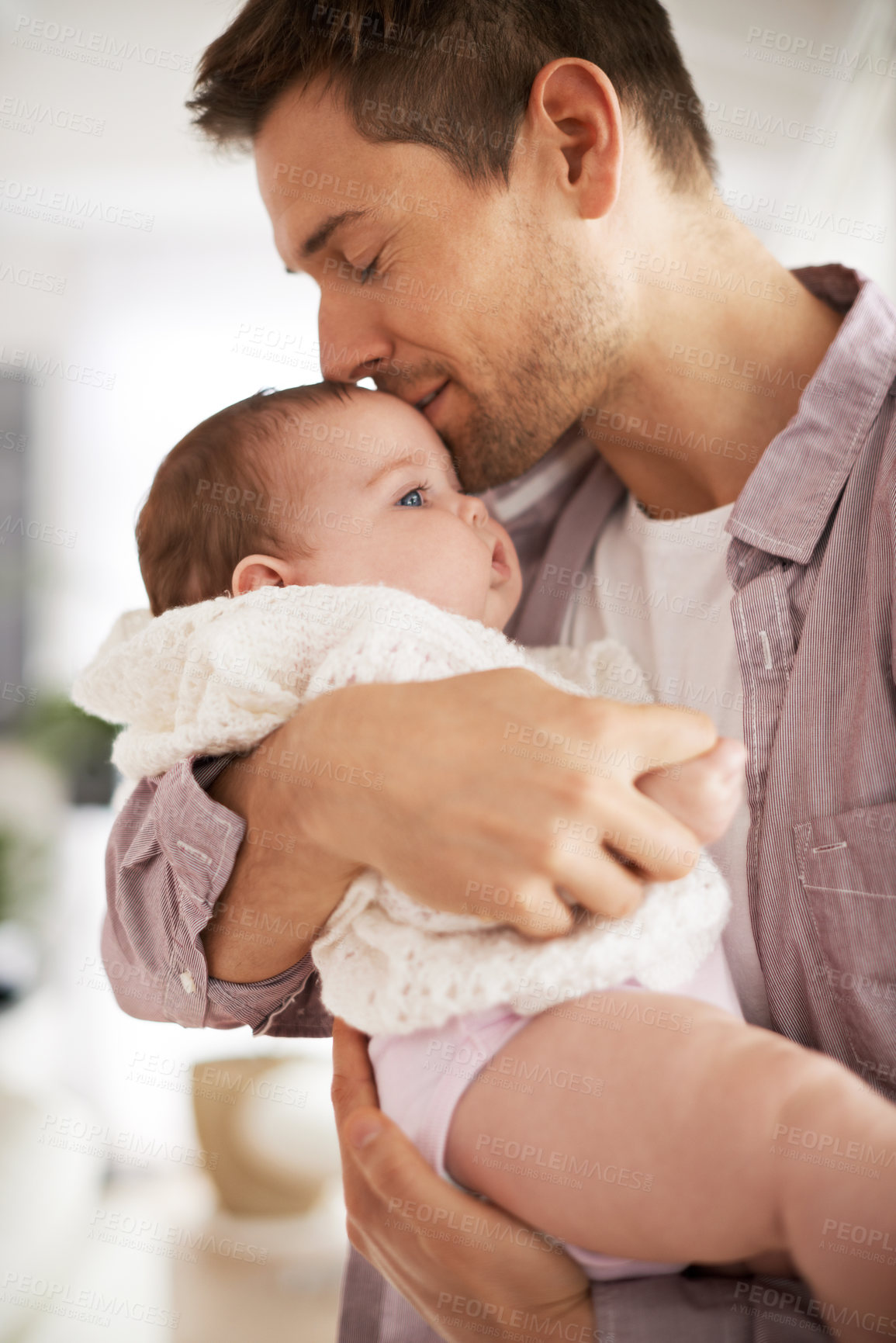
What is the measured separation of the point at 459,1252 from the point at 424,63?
1.31m

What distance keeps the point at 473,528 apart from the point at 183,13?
59.4 inches

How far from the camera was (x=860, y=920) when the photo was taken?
2.70 ft

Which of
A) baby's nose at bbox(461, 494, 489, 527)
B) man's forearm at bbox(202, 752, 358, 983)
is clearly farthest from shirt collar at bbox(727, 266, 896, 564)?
man's forearm at bbox(202, 752, 358, 983)

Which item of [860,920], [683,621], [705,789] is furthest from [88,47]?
[860,920]

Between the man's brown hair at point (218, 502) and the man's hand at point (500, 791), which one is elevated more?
the man's brown hair at point (218, 502)

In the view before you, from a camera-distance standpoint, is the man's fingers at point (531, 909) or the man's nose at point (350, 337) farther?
the man's nose at point (350, 337)

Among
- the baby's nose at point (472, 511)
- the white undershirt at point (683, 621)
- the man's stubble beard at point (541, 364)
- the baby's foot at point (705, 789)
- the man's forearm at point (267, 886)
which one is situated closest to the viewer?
the baby's foot at point (705, 789)

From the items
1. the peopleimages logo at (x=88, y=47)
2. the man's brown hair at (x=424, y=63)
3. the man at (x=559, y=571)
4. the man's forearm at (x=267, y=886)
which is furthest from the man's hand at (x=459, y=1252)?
the peopleimages logo at (x=88, y=47)

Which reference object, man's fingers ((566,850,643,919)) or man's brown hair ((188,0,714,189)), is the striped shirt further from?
man's brown hair ((188,0,714,189))

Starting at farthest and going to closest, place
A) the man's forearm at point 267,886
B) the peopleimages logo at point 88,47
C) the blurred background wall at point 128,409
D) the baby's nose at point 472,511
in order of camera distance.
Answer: the blurred background wall at point 128,409 → the peopleimages logo at point 88,47 → the baby's nose at point 472,511 → the man's forearm at point 267,886

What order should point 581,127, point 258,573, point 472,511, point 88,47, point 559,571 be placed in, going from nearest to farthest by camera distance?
point 258,573, point 472,511, point 581,127, point 559,571, point 88,47

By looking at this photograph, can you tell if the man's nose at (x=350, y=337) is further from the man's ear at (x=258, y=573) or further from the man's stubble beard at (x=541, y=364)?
the man's ear at (x=258, y=573)

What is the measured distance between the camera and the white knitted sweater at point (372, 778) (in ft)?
2.37

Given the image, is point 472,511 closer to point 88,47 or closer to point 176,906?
A: point 176,906
